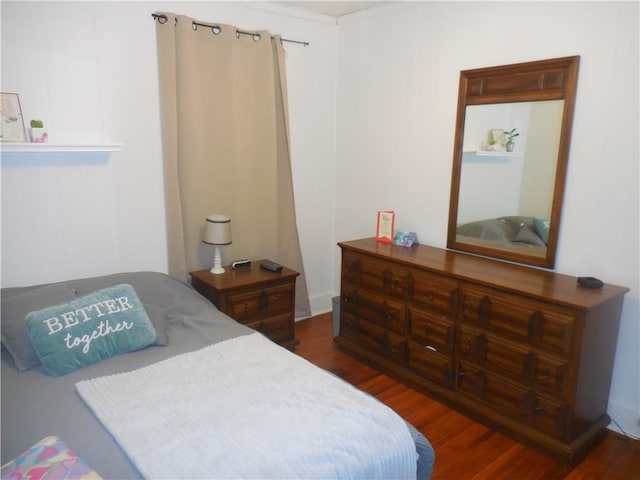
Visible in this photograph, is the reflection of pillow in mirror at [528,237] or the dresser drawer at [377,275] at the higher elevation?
the reflection of pillow in mirror at [528,237]

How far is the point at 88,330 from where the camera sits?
200 cm

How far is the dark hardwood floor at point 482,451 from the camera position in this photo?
2.14m

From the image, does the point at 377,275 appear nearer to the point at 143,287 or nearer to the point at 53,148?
the point at 143,287

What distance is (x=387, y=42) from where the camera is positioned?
336 cm

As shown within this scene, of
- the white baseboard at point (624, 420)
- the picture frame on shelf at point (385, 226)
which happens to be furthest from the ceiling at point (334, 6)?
the white baseboard at point (624, 420)

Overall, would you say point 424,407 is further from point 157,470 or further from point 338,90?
Answer: point 338,90

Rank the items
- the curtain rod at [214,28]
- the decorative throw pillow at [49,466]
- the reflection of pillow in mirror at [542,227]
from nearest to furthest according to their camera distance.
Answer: the decorative throw pillow at [49,466], the reflection of pillow in mirror at [542,227], the curtain rod at [214,28]

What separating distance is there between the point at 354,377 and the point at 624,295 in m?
1.61

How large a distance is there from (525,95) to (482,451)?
6.30 feet

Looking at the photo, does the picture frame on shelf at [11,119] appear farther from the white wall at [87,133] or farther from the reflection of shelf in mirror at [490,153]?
the reflection of shelf in mirror at [490,153]

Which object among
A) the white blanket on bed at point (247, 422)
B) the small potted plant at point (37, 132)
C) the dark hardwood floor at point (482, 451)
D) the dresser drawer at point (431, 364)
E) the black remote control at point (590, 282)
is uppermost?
the small potted plant at point (37, 132)

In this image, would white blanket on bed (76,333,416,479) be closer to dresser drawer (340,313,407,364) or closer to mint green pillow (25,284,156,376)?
mint green pillow (25,284,156,376)

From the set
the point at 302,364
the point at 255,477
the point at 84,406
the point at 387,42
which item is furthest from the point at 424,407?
the point at 387,42

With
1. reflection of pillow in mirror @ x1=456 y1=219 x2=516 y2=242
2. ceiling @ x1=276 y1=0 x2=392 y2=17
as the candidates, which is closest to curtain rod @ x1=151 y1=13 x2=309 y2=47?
ceiling @ x1=276 y1=0 x2=392 y2=17
